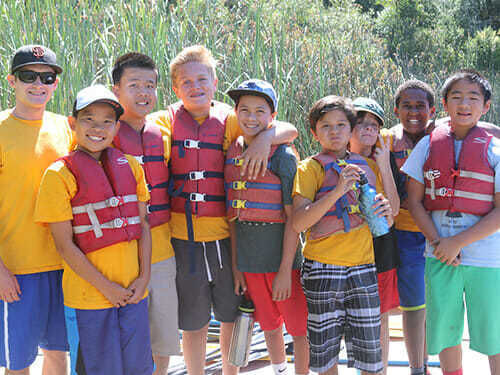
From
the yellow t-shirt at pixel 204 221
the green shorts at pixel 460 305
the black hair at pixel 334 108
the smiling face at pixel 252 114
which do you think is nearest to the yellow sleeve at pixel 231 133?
the yellow t-shirt at pixel 204 221

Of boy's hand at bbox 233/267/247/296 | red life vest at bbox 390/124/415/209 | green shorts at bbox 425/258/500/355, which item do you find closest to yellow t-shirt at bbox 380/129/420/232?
red life vest at bbox 390/124/415/209

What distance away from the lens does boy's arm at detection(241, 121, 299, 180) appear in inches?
99.9

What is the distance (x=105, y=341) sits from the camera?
7.24 feet

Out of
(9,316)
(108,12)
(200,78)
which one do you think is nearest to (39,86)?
(200,78)

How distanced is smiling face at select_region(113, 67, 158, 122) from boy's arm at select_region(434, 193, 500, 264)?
185cm

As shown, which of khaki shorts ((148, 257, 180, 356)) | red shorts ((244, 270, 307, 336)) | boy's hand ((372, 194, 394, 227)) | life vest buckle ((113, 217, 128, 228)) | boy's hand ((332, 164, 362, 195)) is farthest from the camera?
red shorts ((244, 270, 307, 336))

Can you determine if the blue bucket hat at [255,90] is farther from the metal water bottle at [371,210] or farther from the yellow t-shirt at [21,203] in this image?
the yellow t-shirt at [21,203]

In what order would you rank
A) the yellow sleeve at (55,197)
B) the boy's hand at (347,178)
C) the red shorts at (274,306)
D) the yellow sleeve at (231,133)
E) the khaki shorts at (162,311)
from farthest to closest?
the yellow sleeve at (231,133) → the red shorts at (274,306) → the khaki shorts at (162,311) → the boy's hand at (347,178) → the yellow sleeve at (55,197)

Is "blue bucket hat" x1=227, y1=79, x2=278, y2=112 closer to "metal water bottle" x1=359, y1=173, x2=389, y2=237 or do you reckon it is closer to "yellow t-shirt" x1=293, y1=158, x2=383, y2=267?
"yellow t-shirt" x1=293, y1=158, x2=383, y2=267

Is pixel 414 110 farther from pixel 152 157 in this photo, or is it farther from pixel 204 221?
pixel 152 157

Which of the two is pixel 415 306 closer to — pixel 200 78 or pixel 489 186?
pixel 489 186

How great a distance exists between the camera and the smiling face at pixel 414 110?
2994 millimetres

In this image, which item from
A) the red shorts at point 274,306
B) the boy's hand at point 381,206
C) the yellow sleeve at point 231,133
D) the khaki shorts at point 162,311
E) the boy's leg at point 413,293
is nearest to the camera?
the boy's hand at point 381,206

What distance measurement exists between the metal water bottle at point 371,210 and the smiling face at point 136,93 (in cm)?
129
